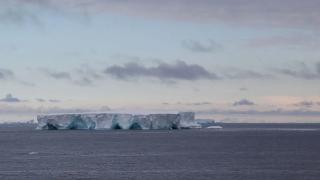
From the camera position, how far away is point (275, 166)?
61125 millimetres

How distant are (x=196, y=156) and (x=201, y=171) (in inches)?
818

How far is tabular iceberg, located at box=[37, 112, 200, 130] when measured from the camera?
13875 cm

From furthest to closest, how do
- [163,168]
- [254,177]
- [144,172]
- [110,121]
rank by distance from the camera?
1. [110,121]
2. [163,168]
3. [144,172]
4. [254,177]

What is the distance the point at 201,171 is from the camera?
56250 millimetres

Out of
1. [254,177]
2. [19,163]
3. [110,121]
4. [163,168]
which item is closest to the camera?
[254,177]

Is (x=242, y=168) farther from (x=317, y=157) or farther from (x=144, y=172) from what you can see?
(x=317, y=157)

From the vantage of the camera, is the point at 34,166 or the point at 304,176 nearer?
the point at 304,176

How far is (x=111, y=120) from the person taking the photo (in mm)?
142500

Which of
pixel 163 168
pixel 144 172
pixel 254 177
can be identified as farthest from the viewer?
pixel 163 168

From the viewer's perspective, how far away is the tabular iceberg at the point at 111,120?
13875 cm

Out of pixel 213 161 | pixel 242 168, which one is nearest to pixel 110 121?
pixel 213 161

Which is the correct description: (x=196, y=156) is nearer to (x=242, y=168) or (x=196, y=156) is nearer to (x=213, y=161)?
(x=213, y=161)

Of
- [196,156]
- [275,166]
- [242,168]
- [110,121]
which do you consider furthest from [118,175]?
[110,121]

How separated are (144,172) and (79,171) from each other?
17.3 feet
